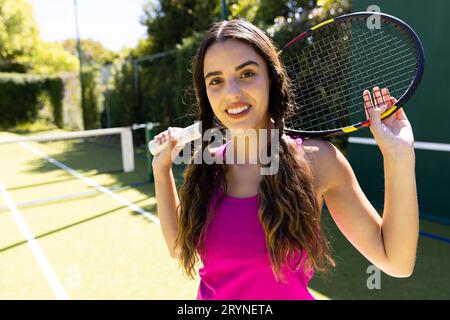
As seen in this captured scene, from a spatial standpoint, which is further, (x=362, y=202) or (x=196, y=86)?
(x=196, y=86)

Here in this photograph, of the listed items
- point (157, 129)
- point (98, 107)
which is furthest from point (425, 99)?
point (98, 107)

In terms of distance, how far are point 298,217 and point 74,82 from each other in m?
19.6

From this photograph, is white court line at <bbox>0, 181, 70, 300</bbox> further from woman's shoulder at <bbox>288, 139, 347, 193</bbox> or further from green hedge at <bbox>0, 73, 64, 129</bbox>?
green hedge at <bbox>0, 73, 64, 129</bbox>

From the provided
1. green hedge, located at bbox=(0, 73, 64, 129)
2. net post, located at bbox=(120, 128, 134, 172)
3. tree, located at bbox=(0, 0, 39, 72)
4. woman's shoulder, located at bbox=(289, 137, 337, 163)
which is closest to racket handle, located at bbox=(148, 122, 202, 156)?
woman's shoulder, located at bbox=(289, 137, 337, 163)

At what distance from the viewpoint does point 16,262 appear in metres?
4.39

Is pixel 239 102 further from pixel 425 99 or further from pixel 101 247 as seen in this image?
pixel 425 99

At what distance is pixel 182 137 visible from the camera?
5.29 ft

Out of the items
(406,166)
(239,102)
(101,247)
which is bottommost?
(101,247)

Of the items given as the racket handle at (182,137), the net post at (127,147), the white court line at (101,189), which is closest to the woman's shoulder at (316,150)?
the racket handle at (182,137)

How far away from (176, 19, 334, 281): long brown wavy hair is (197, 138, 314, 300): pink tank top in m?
0.03

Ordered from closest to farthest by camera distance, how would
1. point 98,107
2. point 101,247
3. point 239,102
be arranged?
point 239,102 < point 101,247 < point 98,107

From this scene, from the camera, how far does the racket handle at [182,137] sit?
5.12 feet

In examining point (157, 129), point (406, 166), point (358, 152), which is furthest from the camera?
point (157, 129)

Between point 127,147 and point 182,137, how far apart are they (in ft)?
24.6
